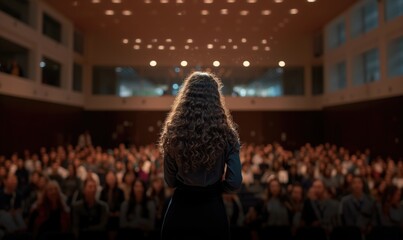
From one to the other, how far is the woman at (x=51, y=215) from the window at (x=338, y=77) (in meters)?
17.8

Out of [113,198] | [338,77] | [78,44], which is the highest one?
[78,44]

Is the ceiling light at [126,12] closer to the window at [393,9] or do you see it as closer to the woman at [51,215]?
the woman at [51,215]

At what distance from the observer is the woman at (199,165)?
238 cm

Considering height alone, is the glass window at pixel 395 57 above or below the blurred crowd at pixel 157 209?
above

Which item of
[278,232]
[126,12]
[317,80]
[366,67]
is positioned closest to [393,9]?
[366,67]

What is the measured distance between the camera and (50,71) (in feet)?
66.6

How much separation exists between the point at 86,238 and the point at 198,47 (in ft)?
10.2

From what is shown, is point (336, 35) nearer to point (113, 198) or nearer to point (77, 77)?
point (77, 77)

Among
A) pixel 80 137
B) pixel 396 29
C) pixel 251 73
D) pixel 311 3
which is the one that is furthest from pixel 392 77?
pixel 80 137

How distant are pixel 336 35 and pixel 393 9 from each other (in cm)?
500

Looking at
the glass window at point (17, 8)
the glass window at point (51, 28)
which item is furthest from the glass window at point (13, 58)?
the glass window at point (51, 28)

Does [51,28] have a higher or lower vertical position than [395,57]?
higher

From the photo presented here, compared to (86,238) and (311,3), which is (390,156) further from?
(86,238)

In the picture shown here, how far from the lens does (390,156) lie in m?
17.1
